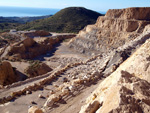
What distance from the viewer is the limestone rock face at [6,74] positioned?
579 inches

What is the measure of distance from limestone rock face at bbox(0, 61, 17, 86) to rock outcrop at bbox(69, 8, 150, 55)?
16.7 metres

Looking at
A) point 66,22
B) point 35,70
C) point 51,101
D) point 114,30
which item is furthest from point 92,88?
point 66,22

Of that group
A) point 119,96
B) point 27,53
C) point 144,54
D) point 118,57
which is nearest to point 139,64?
point 144,54

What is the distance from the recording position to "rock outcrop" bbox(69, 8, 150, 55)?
84.5ft

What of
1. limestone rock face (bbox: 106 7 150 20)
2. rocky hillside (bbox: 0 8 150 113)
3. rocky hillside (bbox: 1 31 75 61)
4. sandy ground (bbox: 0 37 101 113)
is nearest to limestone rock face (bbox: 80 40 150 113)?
rocky hillside (bbox: 0 8 150 113)

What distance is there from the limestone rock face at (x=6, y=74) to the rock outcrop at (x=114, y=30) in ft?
54.9

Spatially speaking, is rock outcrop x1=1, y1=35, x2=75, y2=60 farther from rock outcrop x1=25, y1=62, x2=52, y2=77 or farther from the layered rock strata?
the layered rock strata

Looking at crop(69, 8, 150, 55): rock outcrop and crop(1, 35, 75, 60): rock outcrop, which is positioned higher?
crop(69, 8, 150, 55): rock outcrop

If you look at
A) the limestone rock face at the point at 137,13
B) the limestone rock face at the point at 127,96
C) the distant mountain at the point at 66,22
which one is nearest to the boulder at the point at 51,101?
the limestone rock face at the point at 127,96

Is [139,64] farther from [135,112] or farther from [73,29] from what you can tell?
[73,29]

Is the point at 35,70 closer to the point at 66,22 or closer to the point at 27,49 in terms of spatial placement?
the point at 27,49

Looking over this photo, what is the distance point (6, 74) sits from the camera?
15.3 m

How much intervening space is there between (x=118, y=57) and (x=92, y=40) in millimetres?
19712

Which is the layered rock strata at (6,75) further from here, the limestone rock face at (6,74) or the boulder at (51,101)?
the boulder at (51,101)
